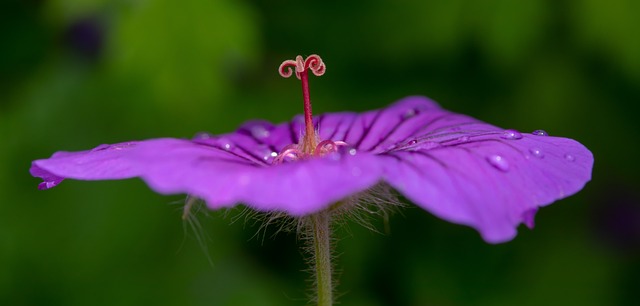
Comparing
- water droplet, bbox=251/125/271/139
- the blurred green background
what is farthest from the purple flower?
the blurred green background

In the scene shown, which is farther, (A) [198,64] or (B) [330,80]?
(B) [330,80]

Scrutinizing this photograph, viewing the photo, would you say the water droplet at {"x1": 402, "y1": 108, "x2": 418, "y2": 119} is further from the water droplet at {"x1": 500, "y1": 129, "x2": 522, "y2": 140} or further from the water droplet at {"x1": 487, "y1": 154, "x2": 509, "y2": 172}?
the water droplet at {"x1": 487, "y1": 154, "x2": 509, "y2": 172}

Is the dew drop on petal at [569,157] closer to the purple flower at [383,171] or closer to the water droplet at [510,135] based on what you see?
the purple flower at [383,171]

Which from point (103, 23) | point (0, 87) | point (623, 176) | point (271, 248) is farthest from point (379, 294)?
point (0, 87)

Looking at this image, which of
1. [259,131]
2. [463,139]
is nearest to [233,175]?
[463,139]

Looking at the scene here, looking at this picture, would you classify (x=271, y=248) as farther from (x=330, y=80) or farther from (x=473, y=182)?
(x=473, y=182)
